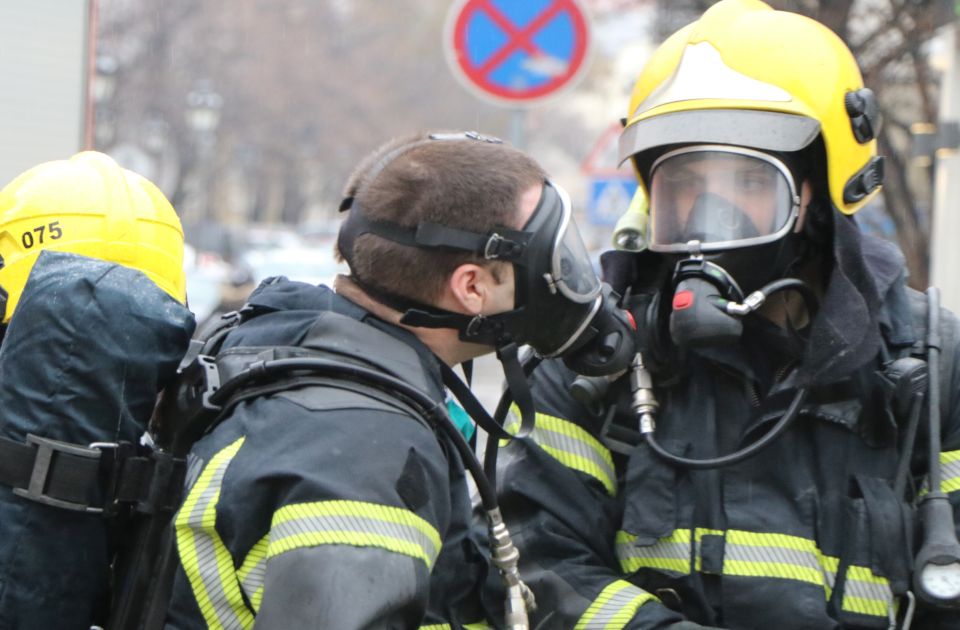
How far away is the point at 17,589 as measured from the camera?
6.81 feet

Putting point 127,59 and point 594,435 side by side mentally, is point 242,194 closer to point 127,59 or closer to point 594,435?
point 127,59

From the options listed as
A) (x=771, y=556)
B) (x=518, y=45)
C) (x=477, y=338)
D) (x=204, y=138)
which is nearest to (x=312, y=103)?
(x=204, y=138)

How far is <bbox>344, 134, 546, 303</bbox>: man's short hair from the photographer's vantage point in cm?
213

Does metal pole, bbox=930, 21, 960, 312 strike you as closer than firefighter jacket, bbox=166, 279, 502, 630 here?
No

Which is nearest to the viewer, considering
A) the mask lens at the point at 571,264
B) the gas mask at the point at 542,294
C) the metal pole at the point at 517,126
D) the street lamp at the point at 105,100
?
the gas mask at the point at 542,294

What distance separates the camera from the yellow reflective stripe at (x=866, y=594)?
2.49 metres

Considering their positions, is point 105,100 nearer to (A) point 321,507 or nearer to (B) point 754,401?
(B) point 754,401

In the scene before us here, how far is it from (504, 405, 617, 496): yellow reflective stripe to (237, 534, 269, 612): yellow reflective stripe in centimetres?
88

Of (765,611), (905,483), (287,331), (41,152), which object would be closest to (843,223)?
(905,483)

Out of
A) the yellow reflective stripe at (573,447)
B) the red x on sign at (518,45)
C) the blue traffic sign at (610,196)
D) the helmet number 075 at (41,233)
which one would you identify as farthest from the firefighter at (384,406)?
the blue traffic sign at (610,196)

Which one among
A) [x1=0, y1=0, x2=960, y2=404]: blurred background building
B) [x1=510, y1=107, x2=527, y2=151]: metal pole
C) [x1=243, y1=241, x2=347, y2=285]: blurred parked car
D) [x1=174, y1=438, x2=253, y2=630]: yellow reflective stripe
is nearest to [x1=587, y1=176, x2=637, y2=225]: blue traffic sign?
[x1=0, y1=0, x2=960, y2=404]: blurred background building

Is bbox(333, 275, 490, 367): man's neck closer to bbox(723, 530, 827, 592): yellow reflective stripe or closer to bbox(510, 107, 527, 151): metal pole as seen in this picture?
bbox(723, 530, 827, 592): yellow reflective stripe

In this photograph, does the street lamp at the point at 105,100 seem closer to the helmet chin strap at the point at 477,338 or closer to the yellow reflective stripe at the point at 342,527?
the helmet chin strap at the point at 477,338

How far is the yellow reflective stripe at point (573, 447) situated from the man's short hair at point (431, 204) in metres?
0.58
